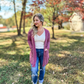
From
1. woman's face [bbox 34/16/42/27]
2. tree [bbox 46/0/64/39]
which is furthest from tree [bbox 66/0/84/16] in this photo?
woman's face [bbox 34/16/42/27]

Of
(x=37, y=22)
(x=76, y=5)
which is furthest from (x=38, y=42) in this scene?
(x=76, y=5)

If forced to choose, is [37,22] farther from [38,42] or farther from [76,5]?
[76,5]

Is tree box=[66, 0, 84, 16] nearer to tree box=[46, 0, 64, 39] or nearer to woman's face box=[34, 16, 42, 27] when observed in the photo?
tree box=[46, 0, 64, 39]

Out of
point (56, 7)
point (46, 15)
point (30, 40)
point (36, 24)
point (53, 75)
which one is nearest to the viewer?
point (36, 24)

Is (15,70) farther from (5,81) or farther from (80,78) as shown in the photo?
(80,78)

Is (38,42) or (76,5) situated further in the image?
(76,5)

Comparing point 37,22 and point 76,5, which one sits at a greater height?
point 76,5

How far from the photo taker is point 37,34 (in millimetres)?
2115

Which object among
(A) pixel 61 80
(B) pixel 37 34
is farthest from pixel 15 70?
(B) pixel 37 34

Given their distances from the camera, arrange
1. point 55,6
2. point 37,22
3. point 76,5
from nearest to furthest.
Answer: point 37,22 < point 76,5 < point 55,6

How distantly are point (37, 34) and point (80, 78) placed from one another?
6.34 ft

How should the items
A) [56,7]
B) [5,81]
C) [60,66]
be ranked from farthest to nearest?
[56,7]
[60,66]
[5,81]

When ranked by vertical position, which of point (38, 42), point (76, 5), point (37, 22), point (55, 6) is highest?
point (55, 6)

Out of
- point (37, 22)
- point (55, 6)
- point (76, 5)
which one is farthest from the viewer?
point (55, 6)
